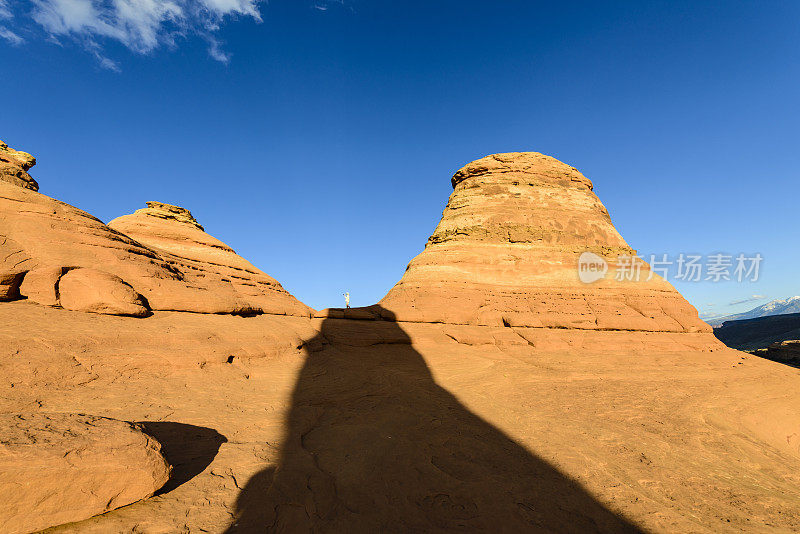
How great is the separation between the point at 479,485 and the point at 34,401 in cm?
597

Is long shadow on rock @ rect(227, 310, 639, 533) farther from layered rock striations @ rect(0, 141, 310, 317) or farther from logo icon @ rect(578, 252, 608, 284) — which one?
logo icon @ rect(578, 252, 608, 284)

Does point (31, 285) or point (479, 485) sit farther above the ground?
point (31, 285)

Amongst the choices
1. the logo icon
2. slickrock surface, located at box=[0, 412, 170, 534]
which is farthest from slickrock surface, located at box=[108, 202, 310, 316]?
the logo icon

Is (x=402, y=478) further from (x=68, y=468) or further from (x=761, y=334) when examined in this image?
(x=761, y=334)

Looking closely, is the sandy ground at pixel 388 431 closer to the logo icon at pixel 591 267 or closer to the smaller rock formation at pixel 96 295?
the smaller rock formation at pixel 96 295

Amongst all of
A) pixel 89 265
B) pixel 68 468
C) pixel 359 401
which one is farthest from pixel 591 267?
pixel 89 265

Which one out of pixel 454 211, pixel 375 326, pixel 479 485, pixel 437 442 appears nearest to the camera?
pixel 479 485

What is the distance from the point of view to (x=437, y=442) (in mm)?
5227

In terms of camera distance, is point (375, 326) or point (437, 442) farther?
point (375, 326)

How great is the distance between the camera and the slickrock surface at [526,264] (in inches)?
556

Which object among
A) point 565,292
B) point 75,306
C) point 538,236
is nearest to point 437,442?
point 75,306

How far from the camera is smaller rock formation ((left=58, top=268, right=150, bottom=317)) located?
7367mm

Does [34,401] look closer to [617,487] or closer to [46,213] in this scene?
[46,213]

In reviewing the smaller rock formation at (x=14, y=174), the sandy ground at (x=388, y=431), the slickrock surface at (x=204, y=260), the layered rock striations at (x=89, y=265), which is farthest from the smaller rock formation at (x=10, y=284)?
the smaller rock formation at (x=14, y=174)
